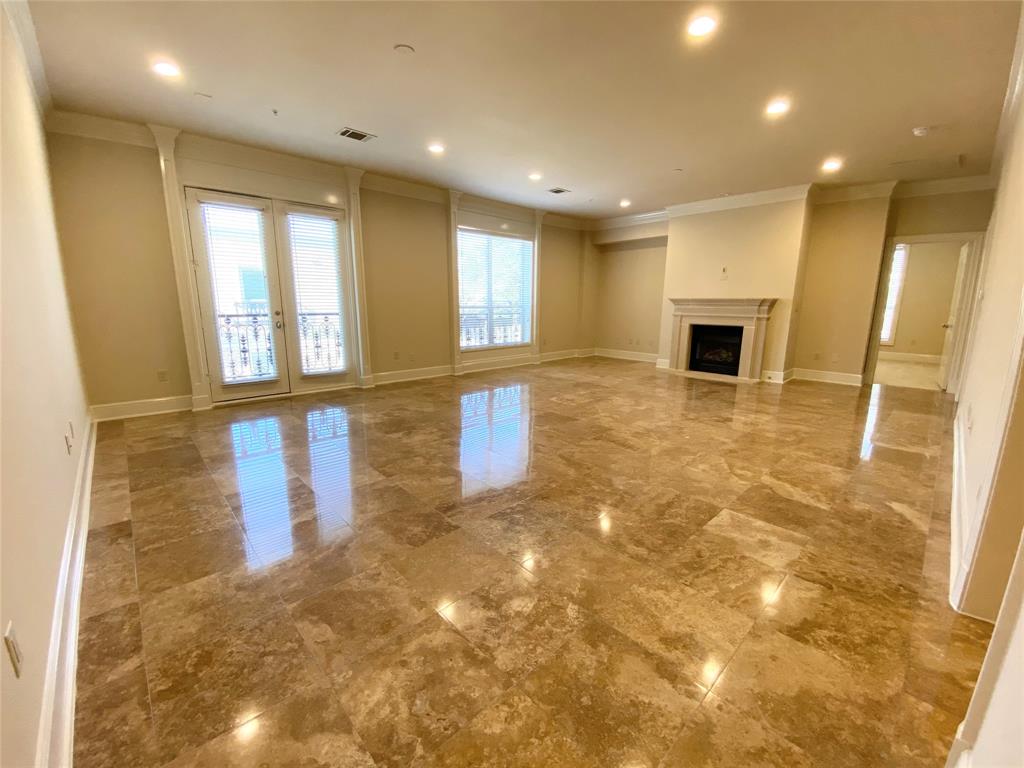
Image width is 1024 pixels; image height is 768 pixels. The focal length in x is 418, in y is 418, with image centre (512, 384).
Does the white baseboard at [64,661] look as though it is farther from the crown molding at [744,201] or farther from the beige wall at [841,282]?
the beige wall at [841,282]

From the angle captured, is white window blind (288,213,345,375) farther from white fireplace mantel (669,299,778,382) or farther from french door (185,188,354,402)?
white fireplace mantel (669,299,778,382)

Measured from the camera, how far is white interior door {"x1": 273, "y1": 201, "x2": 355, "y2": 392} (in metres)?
5.25

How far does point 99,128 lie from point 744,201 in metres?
8.05

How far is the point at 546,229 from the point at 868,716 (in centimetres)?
810

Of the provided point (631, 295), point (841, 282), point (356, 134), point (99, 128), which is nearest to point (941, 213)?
point (841, 282)

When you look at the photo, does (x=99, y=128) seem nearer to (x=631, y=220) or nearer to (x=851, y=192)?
(x=631, y=220)

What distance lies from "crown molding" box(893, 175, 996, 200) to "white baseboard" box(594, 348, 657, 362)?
4.37 meters

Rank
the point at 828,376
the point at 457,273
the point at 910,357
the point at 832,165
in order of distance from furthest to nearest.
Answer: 1. the point at 910,357
2. the point at 457,273
3. the point at 828,376
4. the point at 832,165

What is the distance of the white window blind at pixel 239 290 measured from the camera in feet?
15.6

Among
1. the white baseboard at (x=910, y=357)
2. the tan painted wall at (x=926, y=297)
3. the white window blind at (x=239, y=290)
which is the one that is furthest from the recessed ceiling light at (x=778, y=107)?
the white baseboard at (x=910, y=357)

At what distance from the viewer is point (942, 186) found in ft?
18.6

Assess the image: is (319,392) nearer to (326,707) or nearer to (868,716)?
(326,707)

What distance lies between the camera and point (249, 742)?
1.20 metres

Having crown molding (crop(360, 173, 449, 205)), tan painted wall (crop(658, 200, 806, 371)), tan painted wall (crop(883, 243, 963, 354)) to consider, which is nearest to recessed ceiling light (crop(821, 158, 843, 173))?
tan painted wall (crop(658, 200, 806, 371))
